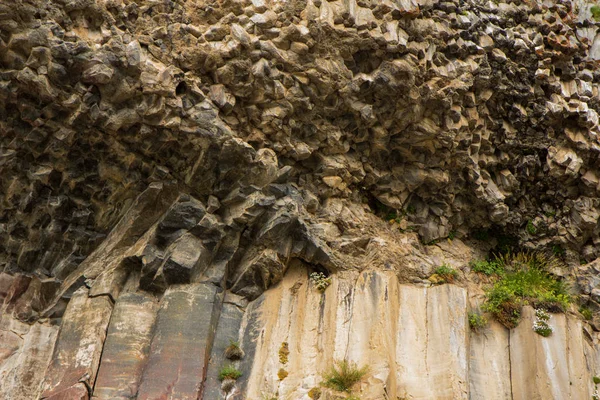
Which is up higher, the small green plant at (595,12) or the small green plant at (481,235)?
the small green plant at (595,12)

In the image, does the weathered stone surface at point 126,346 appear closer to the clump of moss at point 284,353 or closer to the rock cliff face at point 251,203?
the rock cliff face at point 251,203

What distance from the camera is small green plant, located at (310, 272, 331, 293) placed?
14328 mm

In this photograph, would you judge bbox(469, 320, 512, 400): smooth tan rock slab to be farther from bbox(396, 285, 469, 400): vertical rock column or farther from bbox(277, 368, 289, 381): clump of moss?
bbox(277, 368, 289, 381): clump of moss

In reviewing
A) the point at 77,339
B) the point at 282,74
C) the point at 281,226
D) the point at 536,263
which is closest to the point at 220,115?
the point at 282,74

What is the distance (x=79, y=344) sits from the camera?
13070mm

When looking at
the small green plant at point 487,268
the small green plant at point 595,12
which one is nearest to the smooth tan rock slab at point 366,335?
A: the small green plant at point 487,268

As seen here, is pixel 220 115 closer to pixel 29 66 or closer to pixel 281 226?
pixel 281 226

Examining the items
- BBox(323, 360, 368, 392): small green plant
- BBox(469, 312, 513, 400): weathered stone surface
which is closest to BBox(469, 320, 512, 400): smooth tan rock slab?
BBox(469, 312, 513, 400): weathered stone surface

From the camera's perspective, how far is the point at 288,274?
583 inches

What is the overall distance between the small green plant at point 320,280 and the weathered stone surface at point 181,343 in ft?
6.28

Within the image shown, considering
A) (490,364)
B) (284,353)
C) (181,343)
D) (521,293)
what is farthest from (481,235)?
(181,343)

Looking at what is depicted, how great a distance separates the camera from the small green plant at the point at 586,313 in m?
15.8

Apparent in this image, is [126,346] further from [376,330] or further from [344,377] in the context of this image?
[376,330]

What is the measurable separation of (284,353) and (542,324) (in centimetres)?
527
